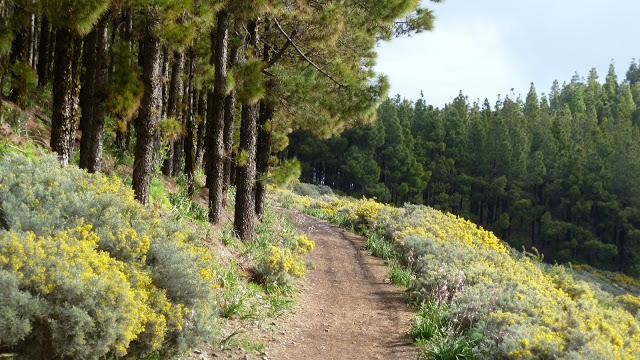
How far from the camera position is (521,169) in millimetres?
65125

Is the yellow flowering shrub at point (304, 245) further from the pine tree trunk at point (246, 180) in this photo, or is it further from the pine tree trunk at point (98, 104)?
the pine tree trunk at point (98, 104)

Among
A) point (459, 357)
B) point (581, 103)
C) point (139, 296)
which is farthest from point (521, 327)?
point (581, 103)

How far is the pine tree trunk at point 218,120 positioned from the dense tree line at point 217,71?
0.08ft

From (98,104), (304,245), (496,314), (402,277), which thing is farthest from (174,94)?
(496,314)

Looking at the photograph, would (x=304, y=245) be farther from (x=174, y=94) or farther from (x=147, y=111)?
(x=147, y=111)

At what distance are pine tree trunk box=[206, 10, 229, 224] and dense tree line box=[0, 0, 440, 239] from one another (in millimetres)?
24

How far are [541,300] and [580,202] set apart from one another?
57.1 m

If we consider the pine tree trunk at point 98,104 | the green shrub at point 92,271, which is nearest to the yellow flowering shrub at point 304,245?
the pine tree trunk at point 98,104

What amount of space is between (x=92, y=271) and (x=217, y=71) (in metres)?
8.17

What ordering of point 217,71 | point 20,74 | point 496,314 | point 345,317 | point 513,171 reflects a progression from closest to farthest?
1. point 496,314
2. point 345,317
3. point 217,71
4. point 20,74
5. point 513,171

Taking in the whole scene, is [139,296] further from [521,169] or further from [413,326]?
[521,169]

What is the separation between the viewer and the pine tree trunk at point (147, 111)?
8.79 m

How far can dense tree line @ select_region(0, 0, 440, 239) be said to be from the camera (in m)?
8.98

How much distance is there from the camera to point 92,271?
4477mm
